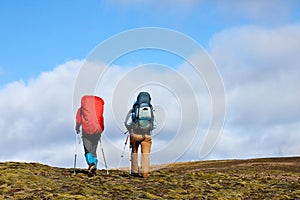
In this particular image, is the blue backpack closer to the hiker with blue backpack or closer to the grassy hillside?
the hiker with blue backpack

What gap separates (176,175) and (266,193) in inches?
196

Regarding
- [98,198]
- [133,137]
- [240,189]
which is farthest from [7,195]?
[240,189]

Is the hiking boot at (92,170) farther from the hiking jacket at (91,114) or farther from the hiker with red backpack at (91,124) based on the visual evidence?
the hiking jacket at (91,114)

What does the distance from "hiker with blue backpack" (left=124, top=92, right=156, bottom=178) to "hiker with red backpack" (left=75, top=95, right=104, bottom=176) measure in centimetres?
116

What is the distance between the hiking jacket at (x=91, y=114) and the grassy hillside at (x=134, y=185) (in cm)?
195

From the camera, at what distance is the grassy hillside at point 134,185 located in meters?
18.0

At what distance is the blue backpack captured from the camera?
2162 centimetres

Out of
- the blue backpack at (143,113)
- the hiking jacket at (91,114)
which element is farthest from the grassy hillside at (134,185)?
the blue backpack at (143,113)

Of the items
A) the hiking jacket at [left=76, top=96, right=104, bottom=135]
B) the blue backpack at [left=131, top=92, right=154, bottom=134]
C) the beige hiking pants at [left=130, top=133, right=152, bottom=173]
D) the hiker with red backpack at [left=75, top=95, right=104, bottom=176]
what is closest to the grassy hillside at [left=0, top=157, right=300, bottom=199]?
the beige hiking pants at [left=130, top=133, right=152, bottom=173]

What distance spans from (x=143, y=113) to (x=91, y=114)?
2107 mm

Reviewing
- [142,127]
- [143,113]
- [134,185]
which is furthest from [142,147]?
[134,185]

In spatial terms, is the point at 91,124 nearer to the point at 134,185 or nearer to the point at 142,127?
the point at 142,127

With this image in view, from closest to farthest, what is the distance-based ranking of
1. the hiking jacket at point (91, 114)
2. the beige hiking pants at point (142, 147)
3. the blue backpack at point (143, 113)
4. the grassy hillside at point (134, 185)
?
the grassy hillside at point (134, 185)
the blue backpack at point (143, 113)
the hiking jacket at point (91, 114)
the beige hiking pants at point (142, 147)

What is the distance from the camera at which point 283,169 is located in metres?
29.4
